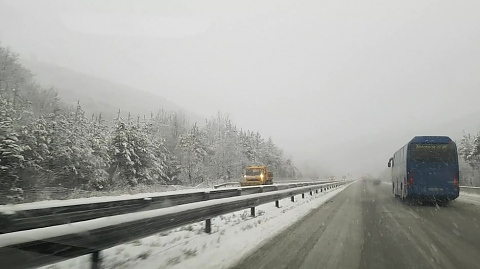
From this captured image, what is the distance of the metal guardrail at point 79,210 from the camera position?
16.8 ft

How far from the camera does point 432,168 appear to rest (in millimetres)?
17312

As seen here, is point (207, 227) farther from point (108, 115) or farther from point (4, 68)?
point (108, 115)

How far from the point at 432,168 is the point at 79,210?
16.5m

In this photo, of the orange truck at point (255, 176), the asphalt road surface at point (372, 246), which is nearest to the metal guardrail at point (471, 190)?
the orange truck at point (255, 176)

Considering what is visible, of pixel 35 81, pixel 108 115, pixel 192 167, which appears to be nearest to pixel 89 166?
pixel 35 81

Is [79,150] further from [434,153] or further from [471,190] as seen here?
[471,190]

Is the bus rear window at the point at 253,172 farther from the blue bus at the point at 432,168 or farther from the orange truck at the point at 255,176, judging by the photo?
the blue bus at the point at 432,168

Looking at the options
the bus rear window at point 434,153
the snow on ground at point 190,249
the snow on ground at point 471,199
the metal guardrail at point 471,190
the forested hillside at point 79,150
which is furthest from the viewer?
the metal guardrail at point 471,190

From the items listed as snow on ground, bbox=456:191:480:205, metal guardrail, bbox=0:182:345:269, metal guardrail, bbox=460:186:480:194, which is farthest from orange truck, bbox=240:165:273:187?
metal guardrail, bbox=0:182:345:269

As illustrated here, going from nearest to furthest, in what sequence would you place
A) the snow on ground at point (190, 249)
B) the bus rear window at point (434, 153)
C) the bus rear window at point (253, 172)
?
the snow on ground at point (190, 249) → the bus rear window at point (434, 153) → the bus rear window at point (253, 172)

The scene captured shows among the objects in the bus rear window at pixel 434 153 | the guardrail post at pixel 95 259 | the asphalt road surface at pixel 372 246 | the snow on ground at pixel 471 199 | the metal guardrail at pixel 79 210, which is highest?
the bus rear window at pixel 434 153

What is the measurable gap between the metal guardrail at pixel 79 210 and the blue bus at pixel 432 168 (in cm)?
1036

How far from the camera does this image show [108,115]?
375 ft

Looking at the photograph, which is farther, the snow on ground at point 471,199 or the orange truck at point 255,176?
the orange truck at point 255,176
